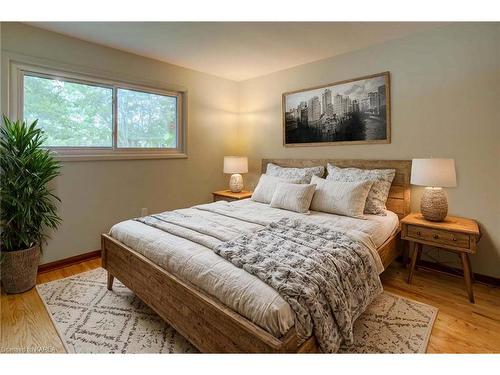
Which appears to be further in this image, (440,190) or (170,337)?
(440,190)

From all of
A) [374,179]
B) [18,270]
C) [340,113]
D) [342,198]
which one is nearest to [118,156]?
[18,270]

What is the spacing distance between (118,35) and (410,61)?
300 centimetres

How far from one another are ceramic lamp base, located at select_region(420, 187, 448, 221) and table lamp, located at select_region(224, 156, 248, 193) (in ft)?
7.60

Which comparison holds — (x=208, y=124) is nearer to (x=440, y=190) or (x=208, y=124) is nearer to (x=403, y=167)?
(x=403, y=167)

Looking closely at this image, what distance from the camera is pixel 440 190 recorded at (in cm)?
239

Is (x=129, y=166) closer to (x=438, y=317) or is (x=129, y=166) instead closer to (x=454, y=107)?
(x=438, y=317)

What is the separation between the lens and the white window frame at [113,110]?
2.50m

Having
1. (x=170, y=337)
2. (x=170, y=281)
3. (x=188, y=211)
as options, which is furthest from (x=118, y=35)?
(x=170, y=337)

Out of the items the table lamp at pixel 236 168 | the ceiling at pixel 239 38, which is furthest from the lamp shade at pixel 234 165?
the ceiling at pixel 239 38

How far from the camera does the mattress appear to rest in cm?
121

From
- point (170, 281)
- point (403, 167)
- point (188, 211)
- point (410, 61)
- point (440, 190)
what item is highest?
point (410, 61)

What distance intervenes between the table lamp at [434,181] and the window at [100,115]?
9.54 feet

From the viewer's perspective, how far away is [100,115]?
308 cm
